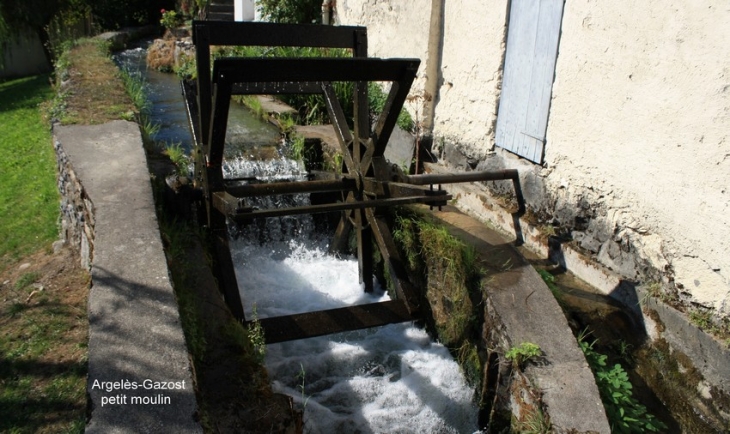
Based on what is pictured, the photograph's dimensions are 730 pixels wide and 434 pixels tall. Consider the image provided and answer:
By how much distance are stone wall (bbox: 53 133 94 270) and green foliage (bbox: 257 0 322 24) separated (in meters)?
5.73

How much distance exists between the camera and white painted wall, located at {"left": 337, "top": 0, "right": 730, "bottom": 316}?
133 inches

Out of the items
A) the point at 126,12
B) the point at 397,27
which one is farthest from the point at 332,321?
the point at 126,12

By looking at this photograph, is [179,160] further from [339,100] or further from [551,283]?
[551,283]

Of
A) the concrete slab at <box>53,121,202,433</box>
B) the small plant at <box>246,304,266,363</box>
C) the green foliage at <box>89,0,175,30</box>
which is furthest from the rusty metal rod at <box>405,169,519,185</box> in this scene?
the green foliage at <box>89,0,175,30</box>

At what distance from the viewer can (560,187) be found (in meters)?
4.63

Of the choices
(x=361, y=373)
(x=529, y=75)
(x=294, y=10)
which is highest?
(x=294, y=10)

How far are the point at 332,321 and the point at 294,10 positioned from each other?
6.88 m

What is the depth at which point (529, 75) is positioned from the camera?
480cm

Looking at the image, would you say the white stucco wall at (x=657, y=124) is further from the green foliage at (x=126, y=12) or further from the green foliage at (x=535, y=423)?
the green foliage at (x=126, y=12)

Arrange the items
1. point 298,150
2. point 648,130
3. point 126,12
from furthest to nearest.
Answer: point 126,12 < point 298,150 < point 648,130

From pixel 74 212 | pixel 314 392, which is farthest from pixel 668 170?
pixel 74 212

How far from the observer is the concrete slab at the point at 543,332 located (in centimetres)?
319

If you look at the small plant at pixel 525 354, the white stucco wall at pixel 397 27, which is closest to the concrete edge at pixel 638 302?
the small plant at pixel 525 354

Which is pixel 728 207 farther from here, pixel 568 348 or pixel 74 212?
pixel 74 212
